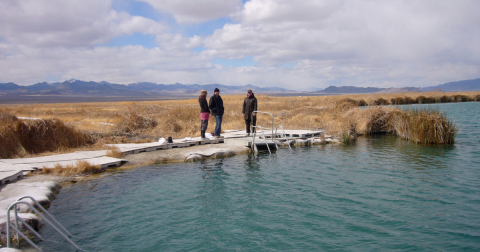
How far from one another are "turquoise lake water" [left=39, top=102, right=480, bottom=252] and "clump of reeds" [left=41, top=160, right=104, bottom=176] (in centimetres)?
63

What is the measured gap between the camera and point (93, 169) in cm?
1140

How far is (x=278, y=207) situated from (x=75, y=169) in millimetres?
6838

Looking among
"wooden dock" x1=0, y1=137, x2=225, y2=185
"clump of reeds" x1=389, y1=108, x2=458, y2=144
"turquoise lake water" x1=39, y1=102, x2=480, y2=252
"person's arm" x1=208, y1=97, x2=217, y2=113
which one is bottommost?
"turquoise lake water" x1=39, y1=102, x2=480, y2=252

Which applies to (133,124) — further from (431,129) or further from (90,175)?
(431,129)

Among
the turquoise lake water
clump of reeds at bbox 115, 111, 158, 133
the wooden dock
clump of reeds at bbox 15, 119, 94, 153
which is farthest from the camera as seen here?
clump of reeds at bbox 115, 111, 158, 133

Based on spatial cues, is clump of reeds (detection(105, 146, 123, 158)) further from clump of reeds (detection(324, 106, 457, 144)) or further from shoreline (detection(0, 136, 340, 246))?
clump of reeds (detection(324, 106, 457, 144))

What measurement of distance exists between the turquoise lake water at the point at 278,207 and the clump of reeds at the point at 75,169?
630 mm

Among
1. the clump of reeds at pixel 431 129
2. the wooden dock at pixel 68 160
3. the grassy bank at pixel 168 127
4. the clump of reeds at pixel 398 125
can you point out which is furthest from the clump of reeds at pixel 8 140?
the clump of reeds at pixel 431 129

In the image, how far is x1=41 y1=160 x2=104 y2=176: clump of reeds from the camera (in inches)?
419

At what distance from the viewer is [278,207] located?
8742 millimetres

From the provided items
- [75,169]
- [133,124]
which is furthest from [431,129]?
[75,169]

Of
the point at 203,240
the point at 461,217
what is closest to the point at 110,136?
the point at 203,240

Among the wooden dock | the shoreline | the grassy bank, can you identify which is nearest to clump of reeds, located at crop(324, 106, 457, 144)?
the grassy bank

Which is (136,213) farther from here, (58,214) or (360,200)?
(360,200)
